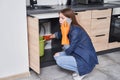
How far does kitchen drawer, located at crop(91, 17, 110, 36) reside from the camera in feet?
11.0

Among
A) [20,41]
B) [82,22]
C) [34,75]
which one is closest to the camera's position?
[20,41]

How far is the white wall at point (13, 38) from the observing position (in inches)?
97.5

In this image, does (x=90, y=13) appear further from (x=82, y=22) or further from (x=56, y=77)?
(x=56, y=77)

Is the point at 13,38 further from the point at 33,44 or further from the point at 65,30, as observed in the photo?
the point at 65,30

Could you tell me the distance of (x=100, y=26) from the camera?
3410mm

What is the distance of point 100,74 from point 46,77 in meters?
0.78

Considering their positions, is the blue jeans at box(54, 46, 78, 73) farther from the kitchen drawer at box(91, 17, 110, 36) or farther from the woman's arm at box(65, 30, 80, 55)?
the kitchen drawer at box(91, 17, 110, 36)

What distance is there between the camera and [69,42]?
268 centimetres

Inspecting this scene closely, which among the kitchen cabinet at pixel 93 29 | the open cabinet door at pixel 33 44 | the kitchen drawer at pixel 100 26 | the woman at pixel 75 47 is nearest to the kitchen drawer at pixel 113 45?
the kitchen cabinet at pixel 93 29

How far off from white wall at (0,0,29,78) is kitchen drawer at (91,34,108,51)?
49.8 inches

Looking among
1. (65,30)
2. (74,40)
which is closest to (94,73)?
(74,40)

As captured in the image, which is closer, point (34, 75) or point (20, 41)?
→ point (20, 41)

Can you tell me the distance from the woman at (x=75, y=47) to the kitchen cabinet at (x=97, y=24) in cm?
55

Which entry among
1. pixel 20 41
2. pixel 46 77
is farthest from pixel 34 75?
pixel 20 41
